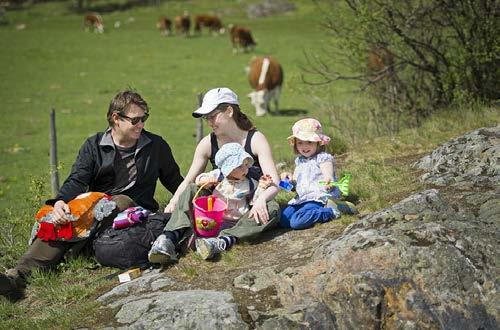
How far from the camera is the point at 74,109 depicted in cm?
2181

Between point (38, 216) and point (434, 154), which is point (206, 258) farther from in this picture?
point (434, 154)

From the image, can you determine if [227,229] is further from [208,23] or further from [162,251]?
[208,23]

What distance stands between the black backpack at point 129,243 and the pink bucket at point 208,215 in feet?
1.28

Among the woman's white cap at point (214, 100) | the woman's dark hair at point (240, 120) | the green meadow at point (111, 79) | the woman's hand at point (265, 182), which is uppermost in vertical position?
the woman's white cap at point (214, 100)

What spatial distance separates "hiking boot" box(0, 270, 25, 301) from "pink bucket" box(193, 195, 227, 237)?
4.85 ft

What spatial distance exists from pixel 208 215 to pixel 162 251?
47 centimetres

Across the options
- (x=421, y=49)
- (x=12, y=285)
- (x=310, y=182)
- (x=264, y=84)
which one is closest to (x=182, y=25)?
(x=264, y=84)

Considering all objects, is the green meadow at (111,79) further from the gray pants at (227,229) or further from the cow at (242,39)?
the gray pants at (227,229)

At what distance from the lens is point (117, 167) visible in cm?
637

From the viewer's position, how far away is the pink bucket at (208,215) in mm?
5699

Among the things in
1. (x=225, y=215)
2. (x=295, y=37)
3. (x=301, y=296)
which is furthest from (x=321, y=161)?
(x=295, y=37)

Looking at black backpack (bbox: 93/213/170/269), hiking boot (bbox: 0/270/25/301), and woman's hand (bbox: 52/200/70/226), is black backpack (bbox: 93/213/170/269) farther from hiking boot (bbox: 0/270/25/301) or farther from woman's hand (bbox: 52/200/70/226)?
hiking boot (bbox: 0/270/25/301)

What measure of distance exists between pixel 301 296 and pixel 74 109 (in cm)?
1806

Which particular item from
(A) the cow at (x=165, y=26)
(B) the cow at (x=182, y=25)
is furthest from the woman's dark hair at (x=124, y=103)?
(A) the cow at (x=165, y=26)
